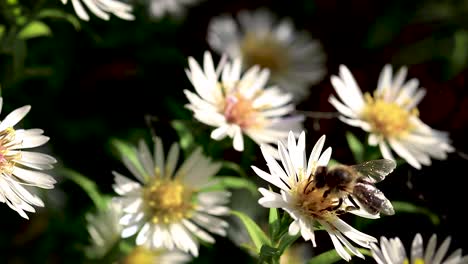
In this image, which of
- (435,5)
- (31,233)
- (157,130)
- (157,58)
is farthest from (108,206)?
(435,5)

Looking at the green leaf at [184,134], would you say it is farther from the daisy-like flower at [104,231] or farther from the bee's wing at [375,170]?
the bee's wing at [375,170]

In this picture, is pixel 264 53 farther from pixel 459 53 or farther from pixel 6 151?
pixel 6 151

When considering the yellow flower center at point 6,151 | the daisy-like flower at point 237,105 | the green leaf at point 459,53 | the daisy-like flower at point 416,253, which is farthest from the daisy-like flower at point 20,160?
the green leaf at point 459,53

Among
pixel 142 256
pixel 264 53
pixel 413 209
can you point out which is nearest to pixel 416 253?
pixel 413 209

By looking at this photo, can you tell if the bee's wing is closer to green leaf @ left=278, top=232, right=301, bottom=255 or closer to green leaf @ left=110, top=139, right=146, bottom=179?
green leaf @ left=278, top=232, right=301, bottom=255

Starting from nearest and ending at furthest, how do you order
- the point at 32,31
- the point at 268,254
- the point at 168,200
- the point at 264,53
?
the point at 268,254 < the point at 168,200 < the point at 32,31 < the point at 264,53

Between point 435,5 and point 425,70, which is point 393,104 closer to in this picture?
point 425,70
